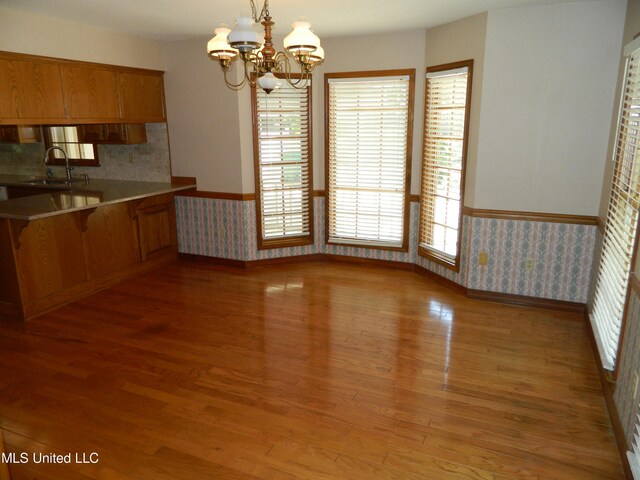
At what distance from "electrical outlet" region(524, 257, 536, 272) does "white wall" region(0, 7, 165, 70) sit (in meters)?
4.43

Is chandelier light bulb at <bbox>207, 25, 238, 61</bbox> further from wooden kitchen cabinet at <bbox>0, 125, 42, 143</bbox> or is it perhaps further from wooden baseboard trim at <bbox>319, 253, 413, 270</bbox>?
wooden kitchen cabinet at <bbox>0, 125, 42, 143</bbox>

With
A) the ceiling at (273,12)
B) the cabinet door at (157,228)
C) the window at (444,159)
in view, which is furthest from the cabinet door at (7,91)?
the window at (444,159)

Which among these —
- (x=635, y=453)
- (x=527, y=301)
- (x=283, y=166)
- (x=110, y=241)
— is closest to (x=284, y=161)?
(x=283, y=166)

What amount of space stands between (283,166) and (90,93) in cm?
209

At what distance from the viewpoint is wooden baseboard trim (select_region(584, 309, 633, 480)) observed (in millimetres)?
2294

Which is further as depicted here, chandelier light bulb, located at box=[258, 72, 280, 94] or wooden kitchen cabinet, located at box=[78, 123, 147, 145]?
wooden kitchen cabinet, located at box=[78, 123, 147, 145]

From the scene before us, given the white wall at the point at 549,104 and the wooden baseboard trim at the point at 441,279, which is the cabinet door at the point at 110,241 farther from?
the white wall at the point at 549,104

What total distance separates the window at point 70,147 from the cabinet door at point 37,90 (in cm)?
164

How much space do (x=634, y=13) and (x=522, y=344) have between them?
2.51 meters

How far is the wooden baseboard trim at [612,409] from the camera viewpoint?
2294 millimetres

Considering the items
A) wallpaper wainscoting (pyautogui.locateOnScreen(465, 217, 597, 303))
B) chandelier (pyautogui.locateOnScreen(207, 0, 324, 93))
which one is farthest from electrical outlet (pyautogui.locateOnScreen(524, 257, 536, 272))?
chandelier (pyautogui.locateOnScreen(207, 0, 324, 93))

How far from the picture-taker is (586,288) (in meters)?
4.09

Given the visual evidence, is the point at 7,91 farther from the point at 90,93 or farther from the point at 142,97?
the point at 142,97

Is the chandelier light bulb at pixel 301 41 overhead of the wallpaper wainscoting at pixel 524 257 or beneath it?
overhead
